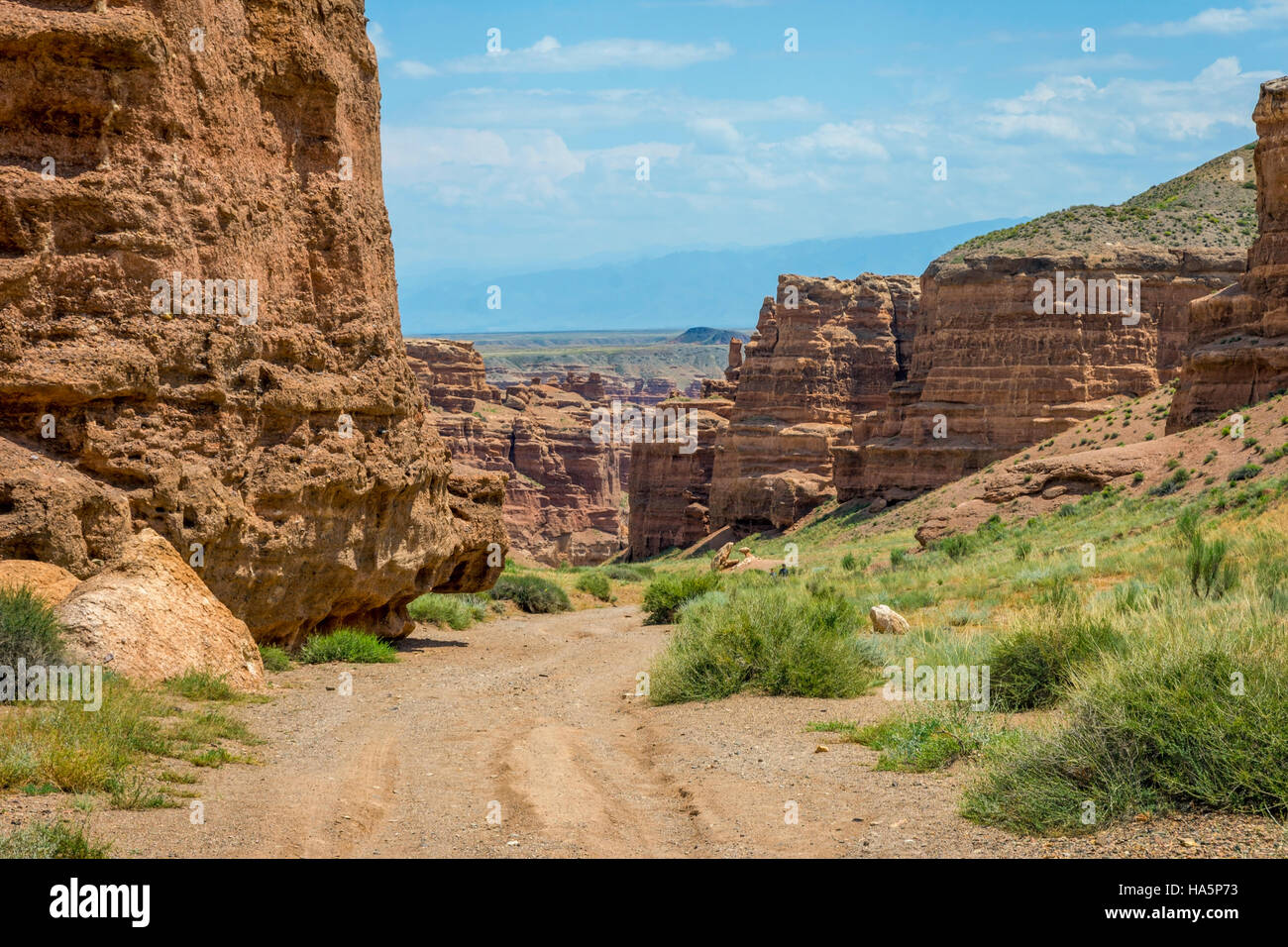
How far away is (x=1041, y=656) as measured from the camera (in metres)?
10.8

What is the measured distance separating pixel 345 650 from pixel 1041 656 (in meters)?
8.88

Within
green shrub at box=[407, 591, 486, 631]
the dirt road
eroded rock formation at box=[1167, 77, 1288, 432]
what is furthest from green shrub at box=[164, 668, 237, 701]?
eroded rock formation at box=[1167, 77, 1288, 432]

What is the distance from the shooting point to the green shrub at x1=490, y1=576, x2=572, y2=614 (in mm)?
29281

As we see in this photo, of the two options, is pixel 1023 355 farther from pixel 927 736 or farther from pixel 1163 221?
pixel 927 736

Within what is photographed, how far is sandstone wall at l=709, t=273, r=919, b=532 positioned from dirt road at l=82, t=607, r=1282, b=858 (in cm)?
5025

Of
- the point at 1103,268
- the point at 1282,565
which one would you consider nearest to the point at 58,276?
the point at 1282,565

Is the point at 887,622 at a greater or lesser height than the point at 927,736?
lesser

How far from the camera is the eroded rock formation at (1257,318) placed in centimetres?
3161

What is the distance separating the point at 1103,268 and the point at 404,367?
4148cm

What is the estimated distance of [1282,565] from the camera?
48.9ft

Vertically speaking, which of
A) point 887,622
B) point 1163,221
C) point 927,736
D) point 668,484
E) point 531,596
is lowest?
point 668,484

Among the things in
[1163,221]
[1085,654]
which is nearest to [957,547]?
[1085,654]

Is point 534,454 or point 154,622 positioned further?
point 534,454

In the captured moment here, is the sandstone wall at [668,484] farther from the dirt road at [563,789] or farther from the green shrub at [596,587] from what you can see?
the dirt road at [563,789]
